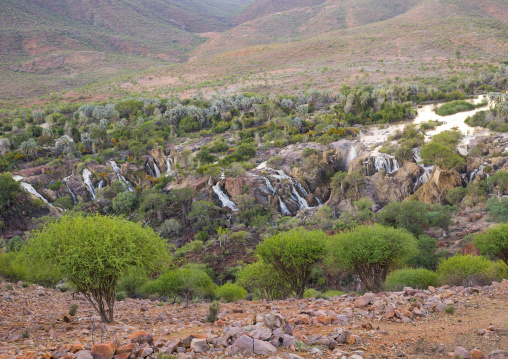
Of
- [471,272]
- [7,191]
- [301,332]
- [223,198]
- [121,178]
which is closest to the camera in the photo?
[301,332]

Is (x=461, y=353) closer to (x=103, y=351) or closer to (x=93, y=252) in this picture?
(x=103, y=351)

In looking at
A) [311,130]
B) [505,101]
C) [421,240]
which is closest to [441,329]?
[421,240]

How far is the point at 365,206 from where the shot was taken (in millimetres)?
42406

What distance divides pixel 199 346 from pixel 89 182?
53.9m

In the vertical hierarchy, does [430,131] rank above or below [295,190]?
above

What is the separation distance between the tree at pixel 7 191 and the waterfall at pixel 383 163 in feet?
155

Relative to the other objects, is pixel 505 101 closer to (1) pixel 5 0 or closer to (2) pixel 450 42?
(2) pixel 450 42

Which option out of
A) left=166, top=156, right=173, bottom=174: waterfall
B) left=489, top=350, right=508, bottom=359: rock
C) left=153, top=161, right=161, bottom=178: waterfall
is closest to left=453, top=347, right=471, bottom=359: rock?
left=489, top=350, right=508, bottom=359: rock

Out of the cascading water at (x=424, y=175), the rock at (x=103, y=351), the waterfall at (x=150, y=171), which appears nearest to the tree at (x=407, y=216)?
the cascading water at (x=424, y=175)

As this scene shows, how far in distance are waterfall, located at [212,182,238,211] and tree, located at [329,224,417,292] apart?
29360 millimetres

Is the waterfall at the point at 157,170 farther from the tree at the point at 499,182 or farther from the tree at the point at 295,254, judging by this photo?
the tree at the point at 499,182

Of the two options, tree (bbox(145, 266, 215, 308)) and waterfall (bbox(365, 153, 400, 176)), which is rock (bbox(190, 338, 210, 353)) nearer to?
tree (bbox(145, 266, 215, 308))

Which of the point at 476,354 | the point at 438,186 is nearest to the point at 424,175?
the point at 438,186

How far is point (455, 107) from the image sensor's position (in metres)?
67.6
